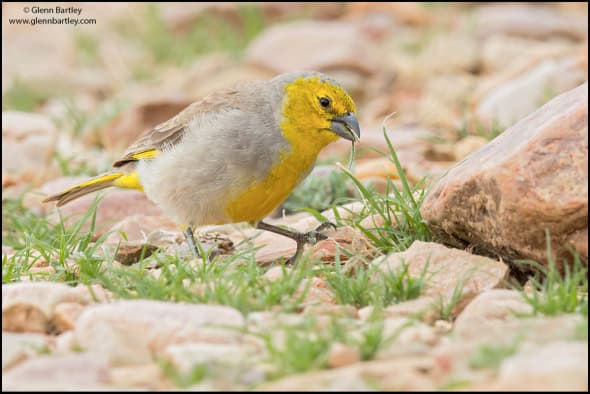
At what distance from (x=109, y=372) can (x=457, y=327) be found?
50.6 inches

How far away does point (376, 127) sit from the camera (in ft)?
31.4

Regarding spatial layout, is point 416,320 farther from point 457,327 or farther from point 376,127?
point 376,127

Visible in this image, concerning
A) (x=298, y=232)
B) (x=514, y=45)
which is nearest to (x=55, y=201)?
(x=298, y=232)

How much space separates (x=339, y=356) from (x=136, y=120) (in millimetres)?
6756

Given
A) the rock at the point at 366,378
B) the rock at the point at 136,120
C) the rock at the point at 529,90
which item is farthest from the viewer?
the rock at the point at 136,120

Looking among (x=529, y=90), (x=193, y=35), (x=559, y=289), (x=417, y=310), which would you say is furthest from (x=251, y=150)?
(x=193, y=35)

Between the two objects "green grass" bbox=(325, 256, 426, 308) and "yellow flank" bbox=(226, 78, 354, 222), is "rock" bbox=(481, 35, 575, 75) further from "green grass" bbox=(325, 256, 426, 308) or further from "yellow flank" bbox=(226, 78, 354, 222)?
"green grass" bbox=(325, 256, 426, 308)

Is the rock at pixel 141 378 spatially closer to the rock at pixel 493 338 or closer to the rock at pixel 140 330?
the rock at pixel 140 330

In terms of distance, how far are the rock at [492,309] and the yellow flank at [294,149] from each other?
1.71 meters

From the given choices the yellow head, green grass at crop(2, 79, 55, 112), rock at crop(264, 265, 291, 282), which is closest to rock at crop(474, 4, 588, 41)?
green grass at crop(2, 79, 55, 112)

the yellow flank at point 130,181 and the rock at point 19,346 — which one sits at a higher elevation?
the yellow flank at point 130,181

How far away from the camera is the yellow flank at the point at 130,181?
6.36 meters

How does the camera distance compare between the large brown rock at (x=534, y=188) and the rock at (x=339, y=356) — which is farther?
the large brown rock at (x=534, y=188)

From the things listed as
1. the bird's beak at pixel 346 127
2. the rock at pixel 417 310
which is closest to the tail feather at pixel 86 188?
the bird's beak at pixel 346 127
